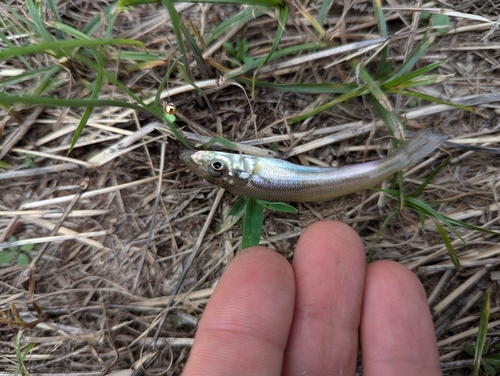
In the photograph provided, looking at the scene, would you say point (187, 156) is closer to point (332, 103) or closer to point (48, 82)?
point (332, 103)

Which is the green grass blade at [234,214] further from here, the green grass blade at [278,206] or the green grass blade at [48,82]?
the green grass blade at [48,82]

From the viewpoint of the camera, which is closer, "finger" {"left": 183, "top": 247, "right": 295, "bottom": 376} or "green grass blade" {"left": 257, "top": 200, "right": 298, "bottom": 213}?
"finger" {"left": 183, "top": 247, "right": 295, "bottom": 376}

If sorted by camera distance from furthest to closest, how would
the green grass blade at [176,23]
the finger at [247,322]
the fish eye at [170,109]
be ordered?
the fish eye at [170,109]
the finger at [247,322]
the green grass blade at [176,23]

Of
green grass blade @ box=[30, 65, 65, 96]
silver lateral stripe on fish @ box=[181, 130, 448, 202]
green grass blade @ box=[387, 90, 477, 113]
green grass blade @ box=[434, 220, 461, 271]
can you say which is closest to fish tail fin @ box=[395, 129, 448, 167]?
silver lateral stripe on fish @ box=[181, 130, 448, 202]

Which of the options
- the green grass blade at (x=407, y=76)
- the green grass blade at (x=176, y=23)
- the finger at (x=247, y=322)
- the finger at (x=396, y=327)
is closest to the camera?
the green grass blade at (x=176, y=23)

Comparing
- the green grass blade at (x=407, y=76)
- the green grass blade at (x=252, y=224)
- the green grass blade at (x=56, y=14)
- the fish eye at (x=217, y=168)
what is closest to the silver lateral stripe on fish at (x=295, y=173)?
the fish eye at (x=217, y=168)

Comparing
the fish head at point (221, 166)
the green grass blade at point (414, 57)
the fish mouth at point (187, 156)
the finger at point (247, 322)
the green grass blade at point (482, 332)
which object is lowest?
the green grass blade at point (482, 332)

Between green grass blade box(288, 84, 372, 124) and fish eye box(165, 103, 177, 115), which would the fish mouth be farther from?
green grass blade box(288, 84, 372, 124)

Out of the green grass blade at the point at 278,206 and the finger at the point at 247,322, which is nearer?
the finger at the point at 247,322
